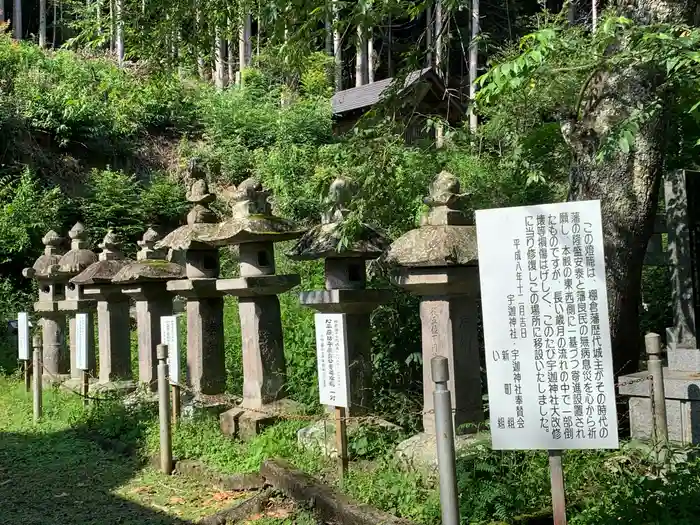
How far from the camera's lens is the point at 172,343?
663 centimetres

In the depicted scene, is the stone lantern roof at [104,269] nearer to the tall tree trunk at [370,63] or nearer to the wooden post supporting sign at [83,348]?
the wooden post supporting sign at [83,348]

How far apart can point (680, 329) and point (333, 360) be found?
271cm

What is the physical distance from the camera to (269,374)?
20.6ft

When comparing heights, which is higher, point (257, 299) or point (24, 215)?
point (24, 215)

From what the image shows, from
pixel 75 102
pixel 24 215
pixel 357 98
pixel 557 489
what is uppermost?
pixel 357 98

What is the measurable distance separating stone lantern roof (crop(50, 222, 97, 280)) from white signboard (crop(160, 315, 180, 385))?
3.64m

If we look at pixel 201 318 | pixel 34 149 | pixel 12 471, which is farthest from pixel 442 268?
pixel 34 149

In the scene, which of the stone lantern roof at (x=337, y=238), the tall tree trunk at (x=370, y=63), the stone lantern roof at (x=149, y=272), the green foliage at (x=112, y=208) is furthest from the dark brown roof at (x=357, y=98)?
the stone lantern roof at (x=337, y=238)

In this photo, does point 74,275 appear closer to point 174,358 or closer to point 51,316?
point 51,316

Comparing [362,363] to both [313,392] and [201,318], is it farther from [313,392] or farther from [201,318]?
[201,318]

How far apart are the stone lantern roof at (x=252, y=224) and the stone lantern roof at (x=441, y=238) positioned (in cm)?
163

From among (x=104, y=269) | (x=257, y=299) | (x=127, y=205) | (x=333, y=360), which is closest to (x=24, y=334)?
(x=104, y=269)

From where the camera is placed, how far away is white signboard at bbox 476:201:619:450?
3.09m

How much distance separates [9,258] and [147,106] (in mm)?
7121
